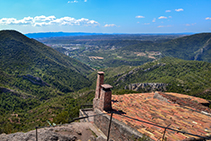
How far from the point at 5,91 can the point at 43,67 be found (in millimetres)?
45989

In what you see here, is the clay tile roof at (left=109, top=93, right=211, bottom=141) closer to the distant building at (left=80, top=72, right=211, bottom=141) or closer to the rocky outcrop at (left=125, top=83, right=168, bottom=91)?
the distant building at (left=80, top=72, right=211, bottom=141)

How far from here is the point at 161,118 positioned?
11359 mm

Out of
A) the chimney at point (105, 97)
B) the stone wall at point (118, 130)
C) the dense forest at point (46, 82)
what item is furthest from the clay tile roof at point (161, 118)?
the dense forest at point (46, 82)

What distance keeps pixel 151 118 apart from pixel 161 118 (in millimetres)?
934

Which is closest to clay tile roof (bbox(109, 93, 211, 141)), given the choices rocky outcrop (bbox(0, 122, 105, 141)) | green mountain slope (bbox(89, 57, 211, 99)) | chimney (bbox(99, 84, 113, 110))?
chimney (bbox(99, 84, 113, 110))

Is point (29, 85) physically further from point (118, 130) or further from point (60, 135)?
point (118, 130)

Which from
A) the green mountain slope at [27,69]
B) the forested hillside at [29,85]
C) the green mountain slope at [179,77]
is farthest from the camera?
the green mountain slope at [27,69]

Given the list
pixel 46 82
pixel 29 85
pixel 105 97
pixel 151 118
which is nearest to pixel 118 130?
pixel 151 118

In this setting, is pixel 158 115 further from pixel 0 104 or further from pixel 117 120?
pixel 0 104

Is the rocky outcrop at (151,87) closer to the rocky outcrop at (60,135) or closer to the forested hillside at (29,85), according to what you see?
the forested hillside at (29,85)

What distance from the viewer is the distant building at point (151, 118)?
8.85 m

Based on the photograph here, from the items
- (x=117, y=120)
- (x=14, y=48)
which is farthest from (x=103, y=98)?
(x=14, y=48)

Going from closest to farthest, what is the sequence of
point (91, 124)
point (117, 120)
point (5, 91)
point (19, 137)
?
1. point (19, 137)
2. point (117, 120)
3. point (91, 124)
4. point (5, 91)

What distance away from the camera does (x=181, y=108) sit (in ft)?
46.3
